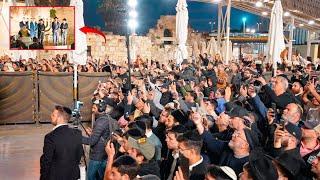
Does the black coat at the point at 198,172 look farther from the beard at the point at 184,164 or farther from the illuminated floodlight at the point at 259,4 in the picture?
the illuminated floodlight at the point at 259,4

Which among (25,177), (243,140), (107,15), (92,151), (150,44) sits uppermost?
(107,15)

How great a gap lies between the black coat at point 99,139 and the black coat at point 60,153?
71cm

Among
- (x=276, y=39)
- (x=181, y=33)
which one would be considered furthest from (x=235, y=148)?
(x=181, y=33)

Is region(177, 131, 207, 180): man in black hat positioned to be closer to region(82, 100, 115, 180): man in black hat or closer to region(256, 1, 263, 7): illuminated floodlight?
region(82, 100, 115, 180): man in black hat

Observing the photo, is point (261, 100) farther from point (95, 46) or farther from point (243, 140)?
point (95, 46)

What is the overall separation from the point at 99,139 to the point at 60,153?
1055 mm

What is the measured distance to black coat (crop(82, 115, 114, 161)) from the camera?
7395mm

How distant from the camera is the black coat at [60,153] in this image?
639cm

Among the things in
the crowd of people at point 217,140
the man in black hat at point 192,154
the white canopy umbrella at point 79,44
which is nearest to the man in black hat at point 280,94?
the crowd of people at point 217,140

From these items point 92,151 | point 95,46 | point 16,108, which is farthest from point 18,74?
point 95,46

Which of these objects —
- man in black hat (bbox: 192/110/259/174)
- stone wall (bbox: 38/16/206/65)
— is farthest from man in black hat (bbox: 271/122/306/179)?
stone wall (bbox: 38/16/206/65)

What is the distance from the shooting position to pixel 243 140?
17.1 ft

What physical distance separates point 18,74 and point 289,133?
11.1m

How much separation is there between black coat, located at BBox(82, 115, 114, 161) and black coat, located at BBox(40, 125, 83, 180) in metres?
0.71
